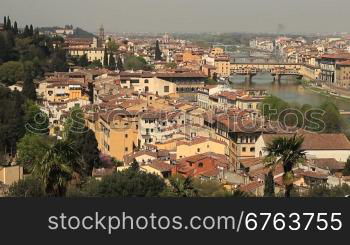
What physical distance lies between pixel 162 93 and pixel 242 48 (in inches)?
1325

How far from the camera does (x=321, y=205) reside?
8.27 ft

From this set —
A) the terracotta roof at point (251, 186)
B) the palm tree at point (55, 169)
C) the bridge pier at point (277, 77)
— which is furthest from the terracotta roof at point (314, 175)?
the bridge pier at point (277, 77)

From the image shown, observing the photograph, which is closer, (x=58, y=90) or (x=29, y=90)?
(x=29, y=90)

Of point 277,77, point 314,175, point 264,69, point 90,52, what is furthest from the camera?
point 264,69

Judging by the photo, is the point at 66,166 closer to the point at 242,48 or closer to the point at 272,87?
the point at 272,87

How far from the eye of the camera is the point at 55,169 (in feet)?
10.9

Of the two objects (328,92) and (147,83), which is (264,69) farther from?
(147,83)

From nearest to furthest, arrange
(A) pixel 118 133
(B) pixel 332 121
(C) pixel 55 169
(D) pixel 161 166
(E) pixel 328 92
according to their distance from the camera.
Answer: (C) pixel 55 169 → (D) pixel 161 166 → (A) pixel 118 133 → (B) pixel 332 121 → (E) pixel 328 92

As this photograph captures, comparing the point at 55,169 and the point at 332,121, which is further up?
the point at 55,169

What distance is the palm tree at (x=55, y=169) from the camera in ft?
10.8

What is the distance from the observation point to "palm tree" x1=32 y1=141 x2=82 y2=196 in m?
3.30

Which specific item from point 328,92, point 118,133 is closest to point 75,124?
point 118,133

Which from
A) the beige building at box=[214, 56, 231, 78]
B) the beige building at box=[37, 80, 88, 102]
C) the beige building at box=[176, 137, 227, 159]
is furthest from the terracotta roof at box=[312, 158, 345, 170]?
the beige building at box=[214, 56, 231, 78]

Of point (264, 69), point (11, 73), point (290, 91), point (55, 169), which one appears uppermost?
point (55, 169)
